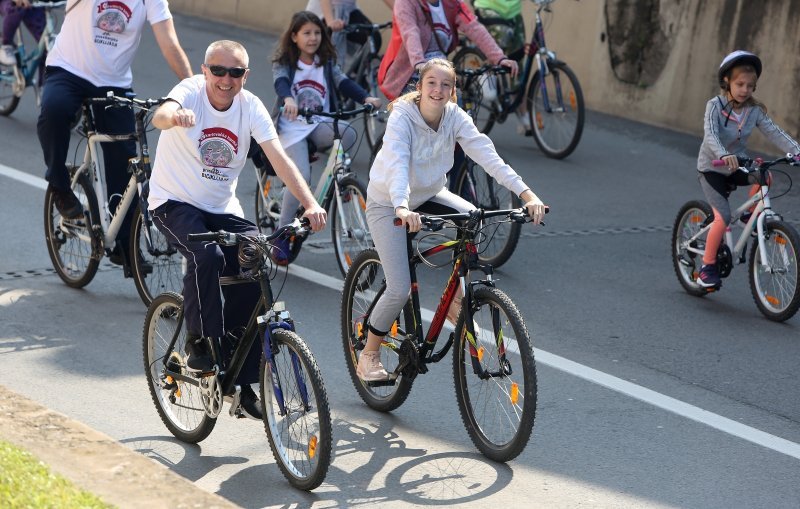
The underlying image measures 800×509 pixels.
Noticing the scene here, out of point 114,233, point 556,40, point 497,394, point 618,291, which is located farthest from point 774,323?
point 556,40

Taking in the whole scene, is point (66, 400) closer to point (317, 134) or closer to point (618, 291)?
point (317, 134)

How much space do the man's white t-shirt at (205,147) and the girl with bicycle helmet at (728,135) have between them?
3.60 metres

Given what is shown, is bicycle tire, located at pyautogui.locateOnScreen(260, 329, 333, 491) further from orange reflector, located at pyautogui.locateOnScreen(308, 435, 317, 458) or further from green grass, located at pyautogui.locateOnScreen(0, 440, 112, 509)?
green grass, located at pyautogui.locateOnScreen(0, 440, 112, 509)

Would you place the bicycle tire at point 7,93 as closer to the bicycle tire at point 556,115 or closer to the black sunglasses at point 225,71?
the bicycle tire at point 556,115

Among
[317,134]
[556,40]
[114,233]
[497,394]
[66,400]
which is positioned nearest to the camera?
[497,394]

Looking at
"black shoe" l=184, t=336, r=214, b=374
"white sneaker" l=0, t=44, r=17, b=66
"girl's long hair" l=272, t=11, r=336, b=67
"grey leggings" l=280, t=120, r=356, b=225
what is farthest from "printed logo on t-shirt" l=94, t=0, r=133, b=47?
"white sneaker" l=0, t=44, r=17, b=66

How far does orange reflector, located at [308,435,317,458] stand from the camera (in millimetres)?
5699

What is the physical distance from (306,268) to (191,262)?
3577 millimetres

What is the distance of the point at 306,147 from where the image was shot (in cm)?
926

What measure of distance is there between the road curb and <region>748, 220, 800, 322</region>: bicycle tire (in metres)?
4.68

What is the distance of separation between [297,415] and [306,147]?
12.3ft

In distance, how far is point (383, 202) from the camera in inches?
261

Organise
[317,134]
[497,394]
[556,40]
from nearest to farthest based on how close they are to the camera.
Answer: [497,394] → [317,134] → [556,40]

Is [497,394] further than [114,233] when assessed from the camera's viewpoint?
No
